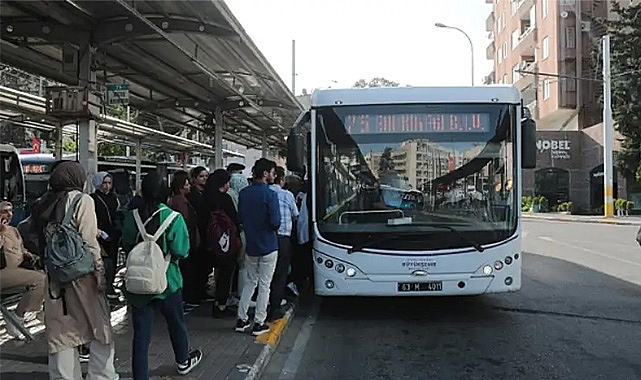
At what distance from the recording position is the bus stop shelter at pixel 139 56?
33.1 feet

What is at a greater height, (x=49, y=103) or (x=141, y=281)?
(x=49, y=103)

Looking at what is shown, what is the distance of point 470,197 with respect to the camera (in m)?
9.03

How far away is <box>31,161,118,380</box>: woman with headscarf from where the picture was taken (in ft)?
17.2

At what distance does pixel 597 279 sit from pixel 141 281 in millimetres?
10038

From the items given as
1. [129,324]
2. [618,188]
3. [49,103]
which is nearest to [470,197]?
[129,324]

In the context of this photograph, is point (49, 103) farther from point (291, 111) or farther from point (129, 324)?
point (291, 111)

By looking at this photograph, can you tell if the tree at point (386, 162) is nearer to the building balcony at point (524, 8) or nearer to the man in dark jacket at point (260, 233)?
the man in dark jacket at point (260, 233)

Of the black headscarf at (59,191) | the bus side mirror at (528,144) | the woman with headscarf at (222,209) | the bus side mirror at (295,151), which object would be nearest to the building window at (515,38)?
the bus side mirror at (528,144)

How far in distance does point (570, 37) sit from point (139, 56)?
1637 inches

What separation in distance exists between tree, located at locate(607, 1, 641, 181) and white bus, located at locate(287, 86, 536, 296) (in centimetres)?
3500

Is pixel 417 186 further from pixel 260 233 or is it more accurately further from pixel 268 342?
pixel 268 342

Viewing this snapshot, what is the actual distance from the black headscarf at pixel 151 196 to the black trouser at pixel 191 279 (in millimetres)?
3626

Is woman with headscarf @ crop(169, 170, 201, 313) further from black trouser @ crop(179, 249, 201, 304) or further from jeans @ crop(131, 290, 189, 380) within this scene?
jeans @ crop(131, 290, 189, 380)

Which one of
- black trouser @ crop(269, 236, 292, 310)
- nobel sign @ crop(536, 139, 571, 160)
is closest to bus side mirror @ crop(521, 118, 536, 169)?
black trouser @ crop(269, 236, 292, 310)
